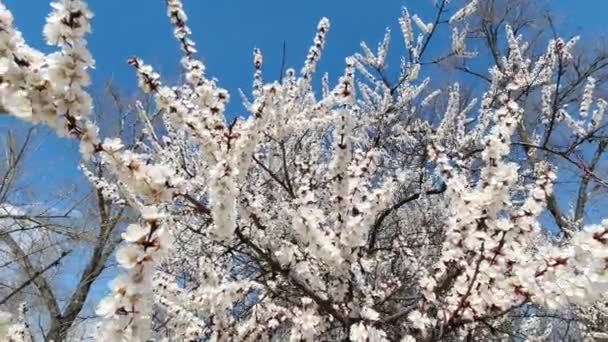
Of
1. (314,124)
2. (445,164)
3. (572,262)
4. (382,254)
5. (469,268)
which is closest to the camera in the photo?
(572,262)

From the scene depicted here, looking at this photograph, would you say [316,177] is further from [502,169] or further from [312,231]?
[502,169]

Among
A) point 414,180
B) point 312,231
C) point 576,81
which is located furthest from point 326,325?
point 576,81

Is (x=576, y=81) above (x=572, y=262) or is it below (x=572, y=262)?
above

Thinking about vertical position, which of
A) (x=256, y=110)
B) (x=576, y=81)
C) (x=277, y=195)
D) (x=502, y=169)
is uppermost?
(x=576, y=81)

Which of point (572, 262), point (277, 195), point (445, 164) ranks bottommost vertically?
point (572, 262)

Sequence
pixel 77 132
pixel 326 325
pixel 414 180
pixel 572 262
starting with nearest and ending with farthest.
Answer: pixel 77 132 → pixel 572 262 → pixel 326 325 → pixel 414 180

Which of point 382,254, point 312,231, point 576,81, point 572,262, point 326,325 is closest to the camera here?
point 572,262

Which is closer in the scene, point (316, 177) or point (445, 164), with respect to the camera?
point (445, 164)

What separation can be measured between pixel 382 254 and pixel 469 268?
3.24m

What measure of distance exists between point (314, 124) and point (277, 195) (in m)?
0.92

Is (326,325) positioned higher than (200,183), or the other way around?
(200,183)

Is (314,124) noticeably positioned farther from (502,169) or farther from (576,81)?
(576,81)

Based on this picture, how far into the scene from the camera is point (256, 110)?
360cm

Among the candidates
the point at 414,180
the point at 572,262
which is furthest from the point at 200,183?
the point at 414,180
